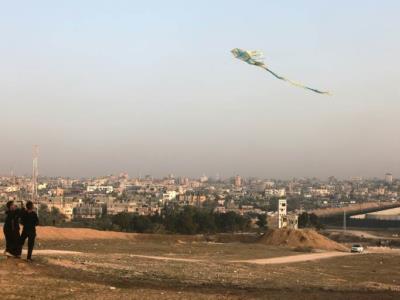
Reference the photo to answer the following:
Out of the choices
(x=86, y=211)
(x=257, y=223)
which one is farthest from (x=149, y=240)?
(x=86, y=211)

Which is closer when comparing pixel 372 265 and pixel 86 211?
pixel 372 265

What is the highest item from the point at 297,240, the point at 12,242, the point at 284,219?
the point at 12,242

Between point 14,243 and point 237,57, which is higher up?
point 237,57

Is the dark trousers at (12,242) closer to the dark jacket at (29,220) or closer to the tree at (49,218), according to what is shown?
the dark jacket at (29,220)

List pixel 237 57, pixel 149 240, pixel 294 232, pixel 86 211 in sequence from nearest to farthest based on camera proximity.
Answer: pixel 237 57
pixel 149 240
pixel 294 232
pixel 86 211

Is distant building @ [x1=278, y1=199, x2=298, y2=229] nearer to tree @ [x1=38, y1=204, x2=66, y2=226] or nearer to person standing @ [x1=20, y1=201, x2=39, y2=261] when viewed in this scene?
tree @ [x1=38, y1=204, x2=66, y2=226]

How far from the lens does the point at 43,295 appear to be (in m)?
14.3

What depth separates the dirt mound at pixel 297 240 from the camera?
69.4 meters

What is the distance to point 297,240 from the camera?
71.2 m

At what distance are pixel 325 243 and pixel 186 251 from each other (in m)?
25.8

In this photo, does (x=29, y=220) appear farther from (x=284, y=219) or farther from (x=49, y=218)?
(x=49, y=218)

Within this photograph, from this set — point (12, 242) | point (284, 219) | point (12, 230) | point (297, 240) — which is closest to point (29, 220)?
point (12, 230)

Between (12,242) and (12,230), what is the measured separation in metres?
0.49

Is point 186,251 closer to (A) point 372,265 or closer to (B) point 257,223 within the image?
(A) point 372,265
